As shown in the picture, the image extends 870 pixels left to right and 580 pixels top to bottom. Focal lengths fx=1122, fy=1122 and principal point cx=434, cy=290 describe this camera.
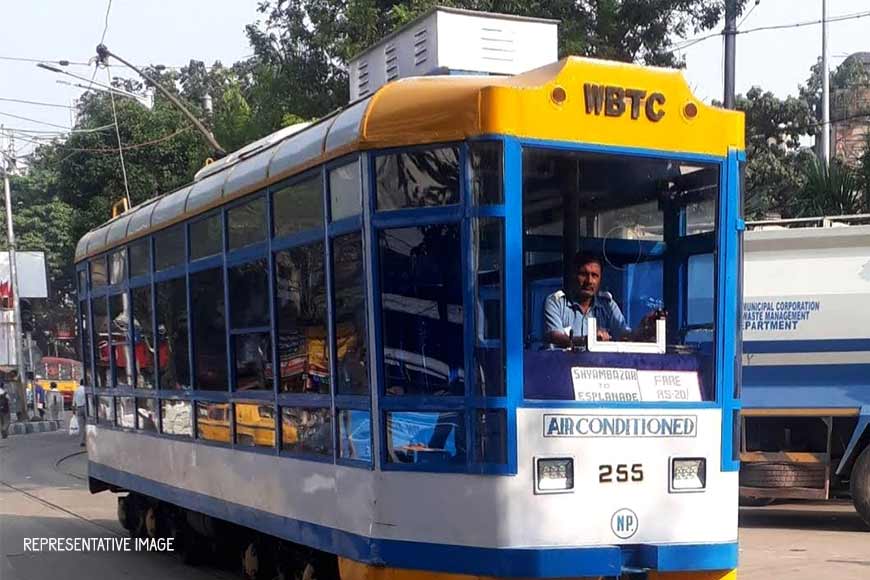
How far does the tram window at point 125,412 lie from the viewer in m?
10.4

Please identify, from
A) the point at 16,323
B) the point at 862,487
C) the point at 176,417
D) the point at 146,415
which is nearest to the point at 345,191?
the point at 176,417

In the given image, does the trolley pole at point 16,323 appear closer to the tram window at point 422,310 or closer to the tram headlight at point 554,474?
the tram window at point 422,310

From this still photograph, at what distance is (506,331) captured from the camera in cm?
552

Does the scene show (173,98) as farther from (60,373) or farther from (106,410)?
(60,373)

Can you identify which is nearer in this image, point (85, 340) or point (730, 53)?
point (85, 340)

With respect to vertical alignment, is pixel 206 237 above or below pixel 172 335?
above

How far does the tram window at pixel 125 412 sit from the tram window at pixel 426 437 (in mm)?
Result: 5291

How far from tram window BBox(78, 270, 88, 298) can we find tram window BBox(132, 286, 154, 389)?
209 centimetres

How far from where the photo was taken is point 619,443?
5652mm

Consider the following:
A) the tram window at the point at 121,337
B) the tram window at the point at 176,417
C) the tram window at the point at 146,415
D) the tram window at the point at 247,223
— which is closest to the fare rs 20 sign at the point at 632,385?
the tram window at the point at 247,223

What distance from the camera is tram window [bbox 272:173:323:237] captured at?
6445 mm

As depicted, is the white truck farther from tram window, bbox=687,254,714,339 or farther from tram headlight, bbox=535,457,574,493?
tram headlight, bbox=535,457,574,493

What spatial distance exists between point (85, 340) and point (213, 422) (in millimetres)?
4720

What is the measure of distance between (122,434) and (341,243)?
5.55 m
